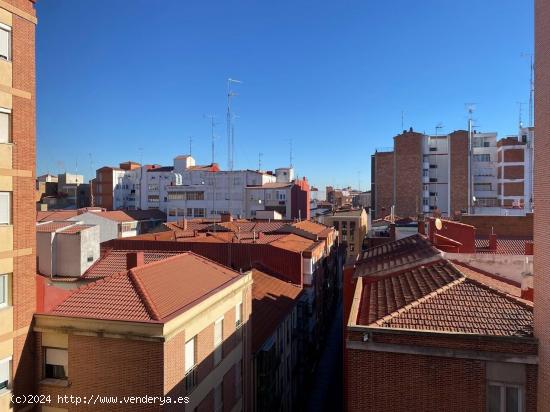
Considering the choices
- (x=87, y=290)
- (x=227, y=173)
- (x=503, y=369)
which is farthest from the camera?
Result: (x=227, y=173)

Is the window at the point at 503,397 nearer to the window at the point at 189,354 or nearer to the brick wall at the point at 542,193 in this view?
the brick wall at the point at 542,193

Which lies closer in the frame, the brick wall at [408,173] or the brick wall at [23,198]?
the brick wall at [23,198]

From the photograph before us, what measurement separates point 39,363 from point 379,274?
13365 millimetres

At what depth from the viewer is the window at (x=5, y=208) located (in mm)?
12195

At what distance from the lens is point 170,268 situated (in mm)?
16406

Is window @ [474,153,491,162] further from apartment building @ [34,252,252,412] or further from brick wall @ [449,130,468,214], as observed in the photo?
apartment building @ [34,252,252,412]

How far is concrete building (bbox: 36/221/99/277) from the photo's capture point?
1942 centimetres

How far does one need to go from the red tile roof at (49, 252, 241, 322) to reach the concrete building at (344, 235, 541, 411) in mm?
5611

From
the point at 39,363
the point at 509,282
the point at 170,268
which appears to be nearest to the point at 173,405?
the point at 39,363

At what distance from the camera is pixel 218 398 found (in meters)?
15.7

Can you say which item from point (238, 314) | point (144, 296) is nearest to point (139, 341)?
point (144, 296)

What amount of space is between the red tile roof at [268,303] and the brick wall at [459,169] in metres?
57.8

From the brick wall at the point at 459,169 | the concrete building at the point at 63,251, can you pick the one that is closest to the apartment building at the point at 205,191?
the brick wall at the point at 459,169

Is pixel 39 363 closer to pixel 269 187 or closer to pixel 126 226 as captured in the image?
pixel 126 226
